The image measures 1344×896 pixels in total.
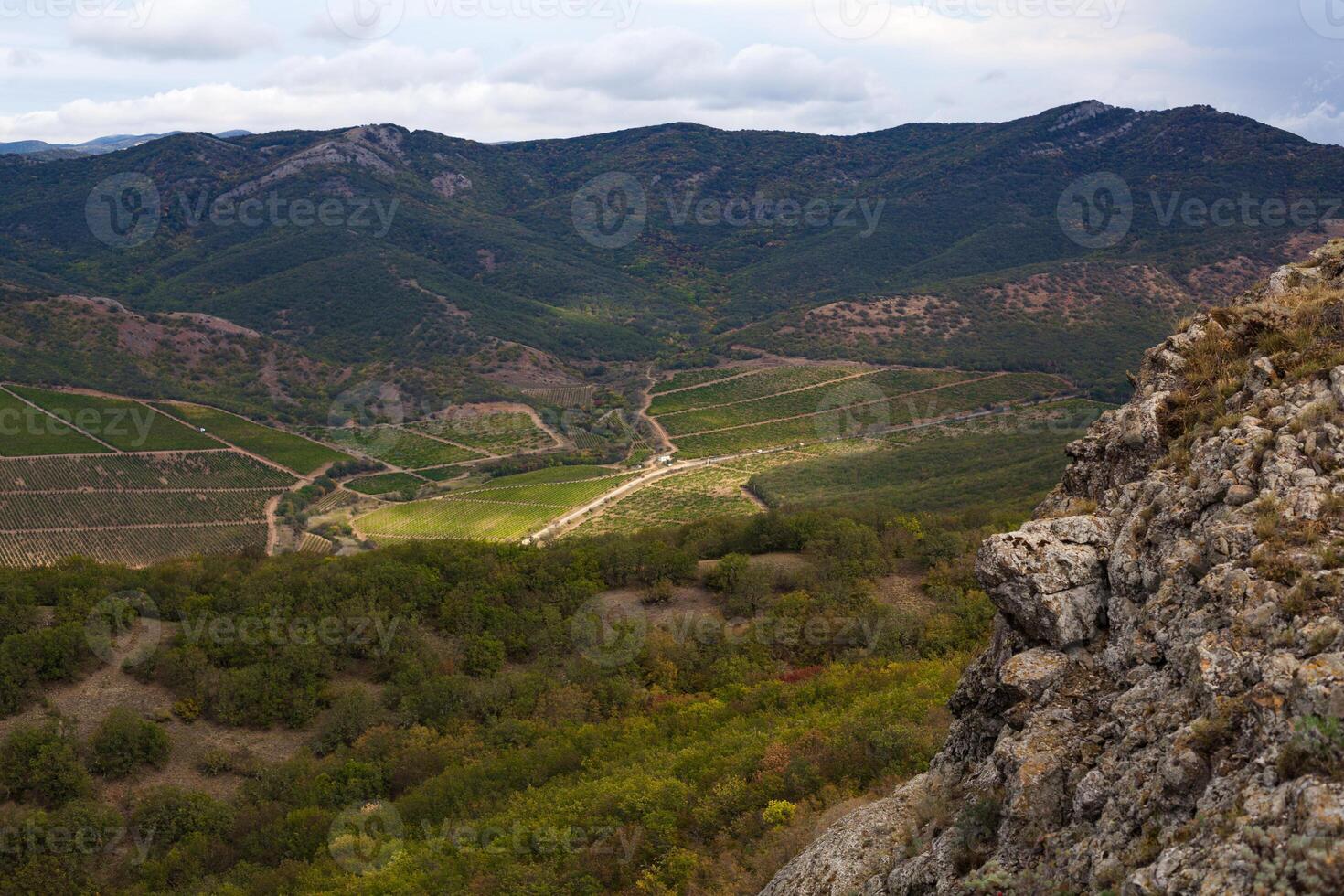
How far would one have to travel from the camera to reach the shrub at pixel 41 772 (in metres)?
31.4

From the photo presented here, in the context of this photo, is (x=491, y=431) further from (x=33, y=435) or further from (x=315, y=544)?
(x=33, y=435)

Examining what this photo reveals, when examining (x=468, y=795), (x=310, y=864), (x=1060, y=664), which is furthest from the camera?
(x=468, y=795)

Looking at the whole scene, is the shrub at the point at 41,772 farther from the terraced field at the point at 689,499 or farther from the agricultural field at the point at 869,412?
the agricultural field at the point at 869,412

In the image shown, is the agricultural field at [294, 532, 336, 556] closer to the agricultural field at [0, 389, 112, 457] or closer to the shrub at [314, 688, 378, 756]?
the agricultural field at [0, 389, 112, 457]

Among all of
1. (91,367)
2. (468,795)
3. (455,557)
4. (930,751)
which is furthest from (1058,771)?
(91,367)

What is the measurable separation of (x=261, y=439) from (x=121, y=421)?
52.6 ft

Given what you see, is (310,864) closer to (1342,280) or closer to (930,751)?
(930,751)

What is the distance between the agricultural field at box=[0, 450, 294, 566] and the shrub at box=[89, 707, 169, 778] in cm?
4258

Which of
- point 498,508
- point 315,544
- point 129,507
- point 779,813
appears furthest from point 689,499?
point 779,813

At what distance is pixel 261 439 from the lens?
117 m

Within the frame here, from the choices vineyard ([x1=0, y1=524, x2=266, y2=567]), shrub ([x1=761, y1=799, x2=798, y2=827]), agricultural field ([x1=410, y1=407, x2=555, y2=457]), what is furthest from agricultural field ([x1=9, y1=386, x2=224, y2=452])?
shrub ([x1=761, y1=799, x2=798, y2=827])

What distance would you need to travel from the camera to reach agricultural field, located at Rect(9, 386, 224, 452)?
10288cm

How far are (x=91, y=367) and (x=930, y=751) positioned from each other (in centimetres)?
13576

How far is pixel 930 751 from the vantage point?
813 inches
